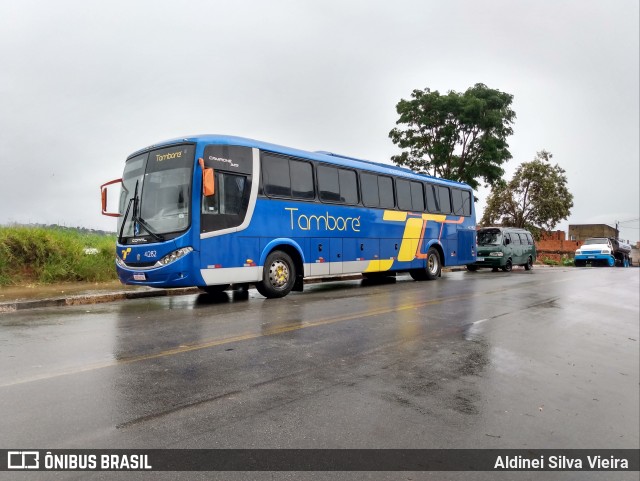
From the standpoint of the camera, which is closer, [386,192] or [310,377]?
[310,377]

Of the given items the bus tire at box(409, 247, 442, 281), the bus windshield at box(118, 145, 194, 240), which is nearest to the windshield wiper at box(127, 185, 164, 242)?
the bus windshield at box(118, 145, 194, 240)

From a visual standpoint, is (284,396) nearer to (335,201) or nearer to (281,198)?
(281,198)

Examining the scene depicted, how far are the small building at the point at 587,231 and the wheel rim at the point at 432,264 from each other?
2168 inches

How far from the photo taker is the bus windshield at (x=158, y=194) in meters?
9.30

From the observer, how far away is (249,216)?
1028 cm

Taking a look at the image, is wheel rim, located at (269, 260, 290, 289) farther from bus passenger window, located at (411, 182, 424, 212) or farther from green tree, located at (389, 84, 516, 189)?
green tree, located at (389, 84, 516, 189)

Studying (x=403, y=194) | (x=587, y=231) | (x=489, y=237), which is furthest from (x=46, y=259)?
(x=587, y=231)

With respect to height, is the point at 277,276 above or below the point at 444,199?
below

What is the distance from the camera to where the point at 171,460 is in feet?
9.50

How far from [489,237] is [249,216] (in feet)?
55.5

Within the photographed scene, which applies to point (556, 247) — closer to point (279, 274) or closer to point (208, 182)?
point (279, 274)

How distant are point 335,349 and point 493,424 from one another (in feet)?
7.51

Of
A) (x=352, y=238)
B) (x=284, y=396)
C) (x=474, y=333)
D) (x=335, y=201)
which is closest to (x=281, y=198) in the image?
(x=335, y=201)

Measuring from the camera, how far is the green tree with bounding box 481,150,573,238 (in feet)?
123
